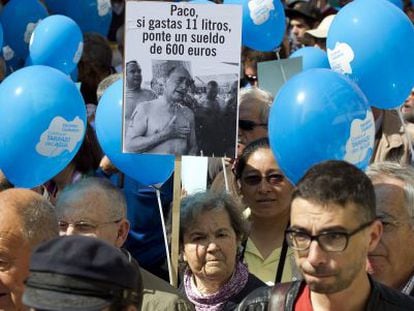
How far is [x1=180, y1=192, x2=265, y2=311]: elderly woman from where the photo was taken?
14.0 ft

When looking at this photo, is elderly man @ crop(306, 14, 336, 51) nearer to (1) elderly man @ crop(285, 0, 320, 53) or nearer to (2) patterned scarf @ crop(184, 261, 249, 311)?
(1) elderly man @ crop(285, 0, 320, 53)

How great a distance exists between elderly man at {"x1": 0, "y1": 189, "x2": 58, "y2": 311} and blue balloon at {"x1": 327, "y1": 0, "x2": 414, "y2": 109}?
6.49 ft

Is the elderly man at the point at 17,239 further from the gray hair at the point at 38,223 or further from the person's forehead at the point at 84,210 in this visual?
the person's forehead at the point at 84,210

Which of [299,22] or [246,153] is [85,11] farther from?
[246,153]

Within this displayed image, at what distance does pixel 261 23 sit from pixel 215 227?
3004 mm

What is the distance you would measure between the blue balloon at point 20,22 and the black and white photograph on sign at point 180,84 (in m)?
4.09

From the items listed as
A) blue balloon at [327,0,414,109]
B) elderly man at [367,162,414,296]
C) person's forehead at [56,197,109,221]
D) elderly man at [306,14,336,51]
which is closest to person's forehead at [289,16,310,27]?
elderly man at [306,14,336,51]

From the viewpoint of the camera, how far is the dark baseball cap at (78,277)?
2338mm

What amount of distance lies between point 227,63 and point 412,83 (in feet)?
3.46

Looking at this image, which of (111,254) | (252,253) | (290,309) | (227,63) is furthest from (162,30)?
(111,254)

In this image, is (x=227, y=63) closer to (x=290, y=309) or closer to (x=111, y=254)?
(x=290, y=309)

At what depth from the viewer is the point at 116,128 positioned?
4.84 metres

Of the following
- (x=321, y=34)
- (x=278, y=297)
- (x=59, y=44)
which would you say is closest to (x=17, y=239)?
(x=278, y=297)

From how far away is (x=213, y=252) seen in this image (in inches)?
168
